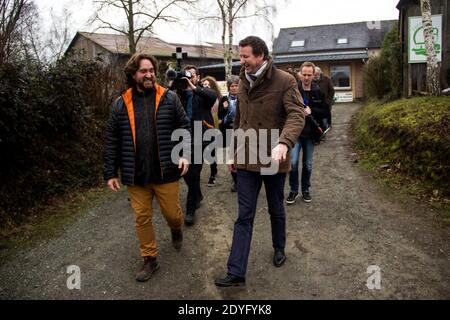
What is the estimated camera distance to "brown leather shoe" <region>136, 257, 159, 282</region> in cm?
368

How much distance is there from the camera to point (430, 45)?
8969mm

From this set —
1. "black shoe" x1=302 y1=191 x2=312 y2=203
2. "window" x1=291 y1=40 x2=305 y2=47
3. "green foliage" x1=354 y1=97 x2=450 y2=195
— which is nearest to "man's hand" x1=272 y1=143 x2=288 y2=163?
"black shoe" x1=302 y1=191 x2=312 y2=203

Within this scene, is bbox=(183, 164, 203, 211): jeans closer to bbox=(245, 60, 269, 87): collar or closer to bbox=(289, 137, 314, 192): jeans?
bbox=(289, 137, 314, 192): jeans

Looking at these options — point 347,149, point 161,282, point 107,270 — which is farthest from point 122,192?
point 347,149

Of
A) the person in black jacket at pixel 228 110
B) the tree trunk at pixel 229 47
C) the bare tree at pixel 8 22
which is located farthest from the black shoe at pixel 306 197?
the tree trunk at pixel 229 47

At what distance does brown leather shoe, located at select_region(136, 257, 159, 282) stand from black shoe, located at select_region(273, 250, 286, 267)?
46.5 inches

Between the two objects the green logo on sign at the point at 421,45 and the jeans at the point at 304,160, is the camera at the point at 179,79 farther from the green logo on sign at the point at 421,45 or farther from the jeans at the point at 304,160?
the green logo on sign at the point at 421,45

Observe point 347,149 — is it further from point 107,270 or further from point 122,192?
point 107,270

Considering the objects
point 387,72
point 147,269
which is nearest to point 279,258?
point 147,269

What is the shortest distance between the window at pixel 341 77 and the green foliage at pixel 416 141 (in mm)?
19142

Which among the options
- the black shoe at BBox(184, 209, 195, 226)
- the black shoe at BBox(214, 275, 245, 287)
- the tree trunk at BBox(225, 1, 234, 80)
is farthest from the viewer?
the tree trunk at BBox(225, 1, 234, 80)

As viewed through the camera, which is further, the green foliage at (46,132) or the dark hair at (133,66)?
the green foliage at (46,132)

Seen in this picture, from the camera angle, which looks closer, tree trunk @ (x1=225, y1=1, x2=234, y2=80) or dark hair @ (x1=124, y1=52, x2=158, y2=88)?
dark hair @ (x1=124, y1=52, x2=158, y2=88)

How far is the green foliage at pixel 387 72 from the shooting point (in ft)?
42.1
